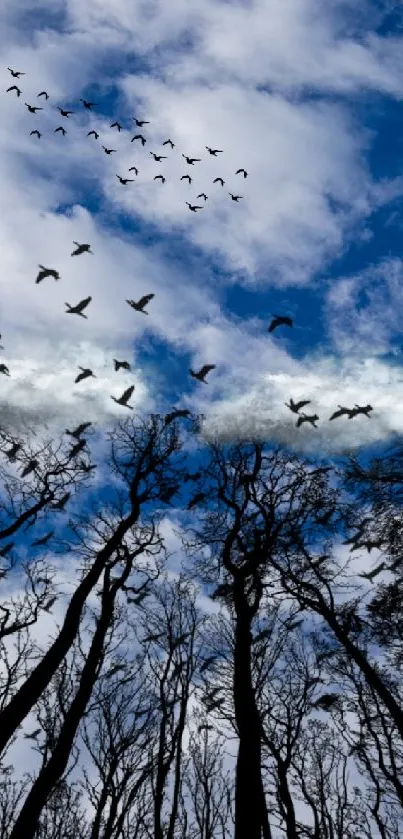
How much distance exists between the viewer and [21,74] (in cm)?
1551

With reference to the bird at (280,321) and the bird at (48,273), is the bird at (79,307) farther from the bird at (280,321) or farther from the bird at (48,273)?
the bird at (280,321)

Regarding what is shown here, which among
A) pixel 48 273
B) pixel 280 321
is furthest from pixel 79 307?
pixel 280 321

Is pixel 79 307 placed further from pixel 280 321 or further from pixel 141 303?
pixel 280 321

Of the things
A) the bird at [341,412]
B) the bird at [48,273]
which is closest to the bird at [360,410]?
the bird at [341,412]

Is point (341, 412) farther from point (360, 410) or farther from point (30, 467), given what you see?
point (30, 467)

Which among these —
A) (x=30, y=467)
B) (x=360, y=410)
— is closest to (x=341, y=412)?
(x=360, y=410)

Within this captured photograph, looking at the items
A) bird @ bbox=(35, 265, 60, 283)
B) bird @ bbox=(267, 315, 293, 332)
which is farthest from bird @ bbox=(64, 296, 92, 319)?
bird @ bbox=(267, 315, 293, 332)

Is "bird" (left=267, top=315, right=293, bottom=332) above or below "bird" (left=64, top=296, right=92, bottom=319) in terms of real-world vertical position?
above

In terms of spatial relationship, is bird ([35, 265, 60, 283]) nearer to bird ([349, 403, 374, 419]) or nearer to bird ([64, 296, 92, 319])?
Result: bird ([64, 296, 92, 319])

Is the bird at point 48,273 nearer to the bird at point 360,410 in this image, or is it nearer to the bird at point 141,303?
the bird at point 141,303

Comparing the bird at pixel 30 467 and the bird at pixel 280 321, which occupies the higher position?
the bird at pixel 280 321

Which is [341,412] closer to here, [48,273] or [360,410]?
[360,410]

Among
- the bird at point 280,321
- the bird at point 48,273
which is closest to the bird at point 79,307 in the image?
the bird at point 48,273

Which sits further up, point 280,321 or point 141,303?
point 280,321
